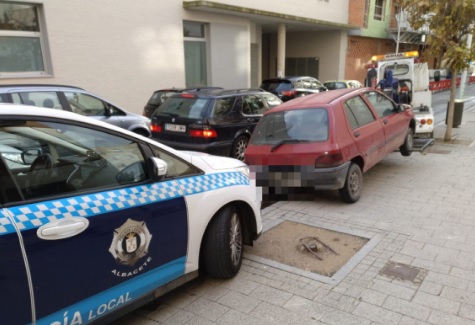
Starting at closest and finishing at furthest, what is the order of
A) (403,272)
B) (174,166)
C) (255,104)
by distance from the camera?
1. (174,166)
2. (403,272)
3. (255,104)

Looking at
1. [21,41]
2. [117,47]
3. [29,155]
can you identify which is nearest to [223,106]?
[29,155]

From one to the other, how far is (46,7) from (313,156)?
9.14 metres

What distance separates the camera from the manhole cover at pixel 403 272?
142 inches

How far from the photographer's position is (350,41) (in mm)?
26297

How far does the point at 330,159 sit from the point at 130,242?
324cm

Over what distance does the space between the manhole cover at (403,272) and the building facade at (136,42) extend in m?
10.2

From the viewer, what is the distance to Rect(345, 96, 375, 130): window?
576 cm

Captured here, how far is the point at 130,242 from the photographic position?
2678 millimetres

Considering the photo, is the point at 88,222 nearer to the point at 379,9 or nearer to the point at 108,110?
the point at 108,110

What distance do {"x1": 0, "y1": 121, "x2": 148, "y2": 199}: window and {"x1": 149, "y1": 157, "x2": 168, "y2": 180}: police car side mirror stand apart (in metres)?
0.07

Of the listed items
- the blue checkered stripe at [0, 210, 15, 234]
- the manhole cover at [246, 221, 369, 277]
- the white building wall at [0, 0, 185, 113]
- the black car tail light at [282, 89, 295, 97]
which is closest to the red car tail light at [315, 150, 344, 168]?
the manhole cover at [246, 221, 369, 277]

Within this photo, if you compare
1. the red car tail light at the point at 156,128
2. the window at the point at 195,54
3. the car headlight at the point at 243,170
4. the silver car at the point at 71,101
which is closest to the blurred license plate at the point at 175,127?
the red car tail light at the point at 156,128

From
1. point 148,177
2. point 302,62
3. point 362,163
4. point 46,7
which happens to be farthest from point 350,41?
point 148,177

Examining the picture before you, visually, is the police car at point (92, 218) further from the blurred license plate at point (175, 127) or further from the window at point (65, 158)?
the blurred license plate at point (175, 127)
